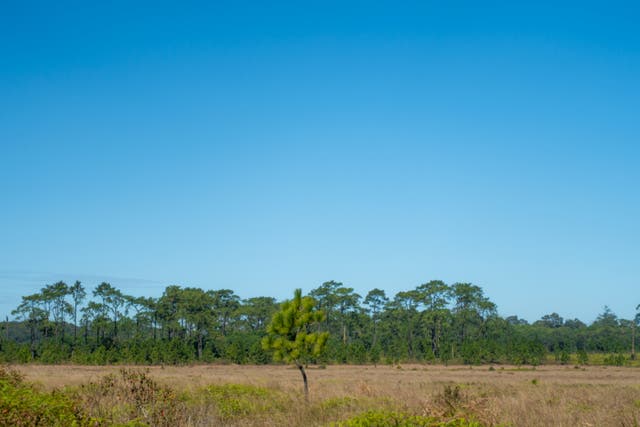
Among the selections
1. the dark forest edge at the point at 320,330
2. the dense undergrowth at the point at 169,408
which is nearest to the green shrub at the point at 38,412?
the dense undergrowth at the point at 169,408

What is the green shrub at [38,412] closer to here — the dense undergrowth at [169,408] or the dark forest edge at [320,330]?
the dense undergrowth at [169,408]

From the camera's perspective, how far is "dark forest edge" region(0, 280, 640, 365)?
67.4 meters

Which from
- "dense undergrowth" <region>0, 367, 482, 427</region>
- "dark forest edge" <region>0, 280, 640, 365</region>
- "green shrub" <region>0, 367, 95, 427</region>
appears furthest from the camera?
"dark forest edge" <region>0, 280, 640, 365</region>

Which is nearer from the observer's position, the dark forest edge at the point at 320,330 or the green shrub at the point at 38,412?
the green shrub at the point at 38,412

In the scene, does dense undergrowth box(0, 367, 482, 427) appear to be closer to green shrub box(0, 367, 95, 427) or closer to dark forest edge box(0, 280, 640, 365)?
green shrub box(0, 367, 95, 427)

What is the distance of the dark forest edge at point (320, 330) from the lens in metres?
67.4

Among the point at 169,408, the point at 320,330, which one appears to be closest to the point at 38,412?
the point at 169,408

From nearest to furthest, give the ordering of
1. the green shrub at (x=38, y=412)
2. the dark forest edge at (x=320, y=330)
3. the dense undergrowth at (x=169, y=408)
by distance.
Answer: the green shrub at (x=38, y=412) → the dense undergrowth at (x=169, y=408) → the dark forest edge at (x=320, y=330)

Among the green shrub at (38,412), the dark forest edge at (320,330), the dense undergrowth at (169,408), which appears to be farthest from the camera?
the dark forest edge at (320,330)

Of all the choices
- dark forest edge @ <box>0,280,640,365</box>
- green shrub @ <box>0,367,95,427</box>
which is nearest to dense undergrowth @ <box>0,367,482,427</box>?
green shrub @ <box>0,367,95,427</box>

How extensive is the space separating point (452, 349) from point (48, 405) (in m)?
69.9

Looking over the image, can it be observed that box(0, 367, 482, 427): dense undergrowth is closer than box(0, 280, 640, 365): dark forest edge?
Yes

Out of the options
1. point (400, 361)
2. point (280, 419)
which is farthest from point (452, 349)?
point (280, 419)

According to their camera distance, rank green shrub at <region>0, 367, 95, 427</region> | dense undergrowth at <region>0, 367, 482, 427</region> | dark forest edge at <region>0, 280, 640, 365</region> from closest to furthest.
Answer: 1. green shrub at <region>0, 367, 95, 427</region>
2. dense undergrowth at <region>0, 367, 482, 427</region>
3. dark forest edge at <region>0, 280, 640, 365</region>
